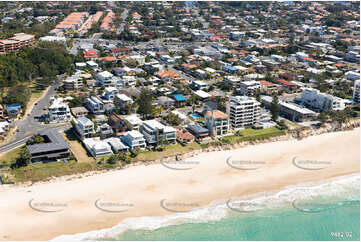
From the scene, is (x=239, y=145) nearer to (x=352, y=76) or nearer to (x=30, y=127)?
(x=30, y=127)

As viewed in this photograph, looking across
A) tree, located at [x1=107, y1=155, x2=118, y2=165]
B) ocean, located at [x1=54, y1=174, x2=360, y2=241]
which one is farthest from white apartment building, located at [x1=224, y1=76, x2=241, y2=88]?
tree, located at [x1=107, y1=155, x2=118, y2=165]

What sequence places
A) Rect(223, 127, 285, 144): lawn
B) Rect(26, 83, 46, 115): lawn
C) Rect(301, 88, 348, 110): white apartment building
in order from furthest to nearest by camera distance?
Rect(26, 83, 46, 115): lawn
Rect(301, 88, 348, 110): white apartment building
Rect(223, 127, 285, 144): lawn

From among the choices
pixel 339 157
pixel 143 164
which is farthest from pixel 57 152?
pixel 339 157

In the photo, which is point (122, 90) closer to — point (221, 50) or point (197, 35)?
point (221, 50)

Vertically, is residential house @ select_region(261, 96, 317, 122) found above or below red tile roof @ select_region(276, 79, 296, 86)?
below

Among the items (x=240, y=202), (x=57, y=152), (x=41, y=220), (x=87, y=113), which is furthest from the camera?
(x=87, y=113)

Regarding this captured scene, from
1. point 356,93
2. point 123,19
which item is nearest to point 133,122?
point 356,93

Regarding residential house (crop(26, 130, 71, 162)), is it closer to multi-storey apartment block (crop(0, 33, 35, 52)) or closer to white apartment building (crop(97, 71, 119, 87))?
white apartment building (crop(97, 71, 119, 87))

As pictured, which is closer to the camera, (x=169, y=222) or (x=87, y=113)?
(x=169, y=222)
